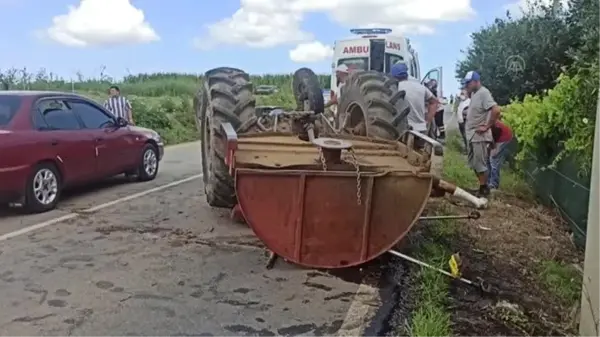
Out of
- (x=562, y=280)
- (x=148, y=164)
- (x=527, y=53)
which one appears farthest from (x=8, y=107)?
(x=527, y=53)

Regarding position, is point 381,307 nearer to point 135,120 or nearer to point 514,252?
point 514,252

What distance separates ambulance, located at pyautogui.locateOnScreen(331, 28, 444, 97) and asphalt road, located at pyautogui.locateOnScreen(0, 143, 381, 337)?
33.5ft

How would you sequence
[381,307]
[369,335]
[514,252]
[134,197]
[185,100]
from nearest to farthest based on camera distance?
[369,335], [381,307], [514,252], [134,197], [185,100]

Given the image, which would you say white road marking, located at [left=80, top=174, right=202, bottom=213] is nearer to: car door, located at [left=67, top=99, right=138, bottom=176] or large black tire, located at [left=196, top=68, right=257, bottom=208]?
car door, located at [left=67, top=99, right=138, bottom=176]

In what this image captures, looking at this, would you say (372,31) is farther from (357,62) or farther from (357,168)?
(357,168)

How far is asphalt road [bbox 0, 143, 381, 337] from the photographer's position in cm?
447

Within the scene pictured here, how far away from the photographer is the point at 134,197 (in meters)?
9.15

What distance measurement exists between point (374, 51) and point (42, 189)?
428 inches

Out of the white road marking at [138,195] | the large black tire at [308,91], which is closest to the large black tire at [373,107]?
the large black tire at [308,91]

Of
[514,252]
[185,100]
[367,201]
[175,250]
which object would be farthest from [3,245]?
[185,100]

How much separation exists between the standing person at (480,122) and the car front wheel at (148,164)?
16.1ft

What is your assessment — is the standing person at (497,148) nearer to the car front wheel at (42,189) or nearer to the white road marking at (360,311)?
the white road marking at (360,311)

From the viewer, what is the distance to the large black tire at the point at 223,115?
6492mm

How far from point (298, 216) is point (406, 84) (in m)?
4.41
